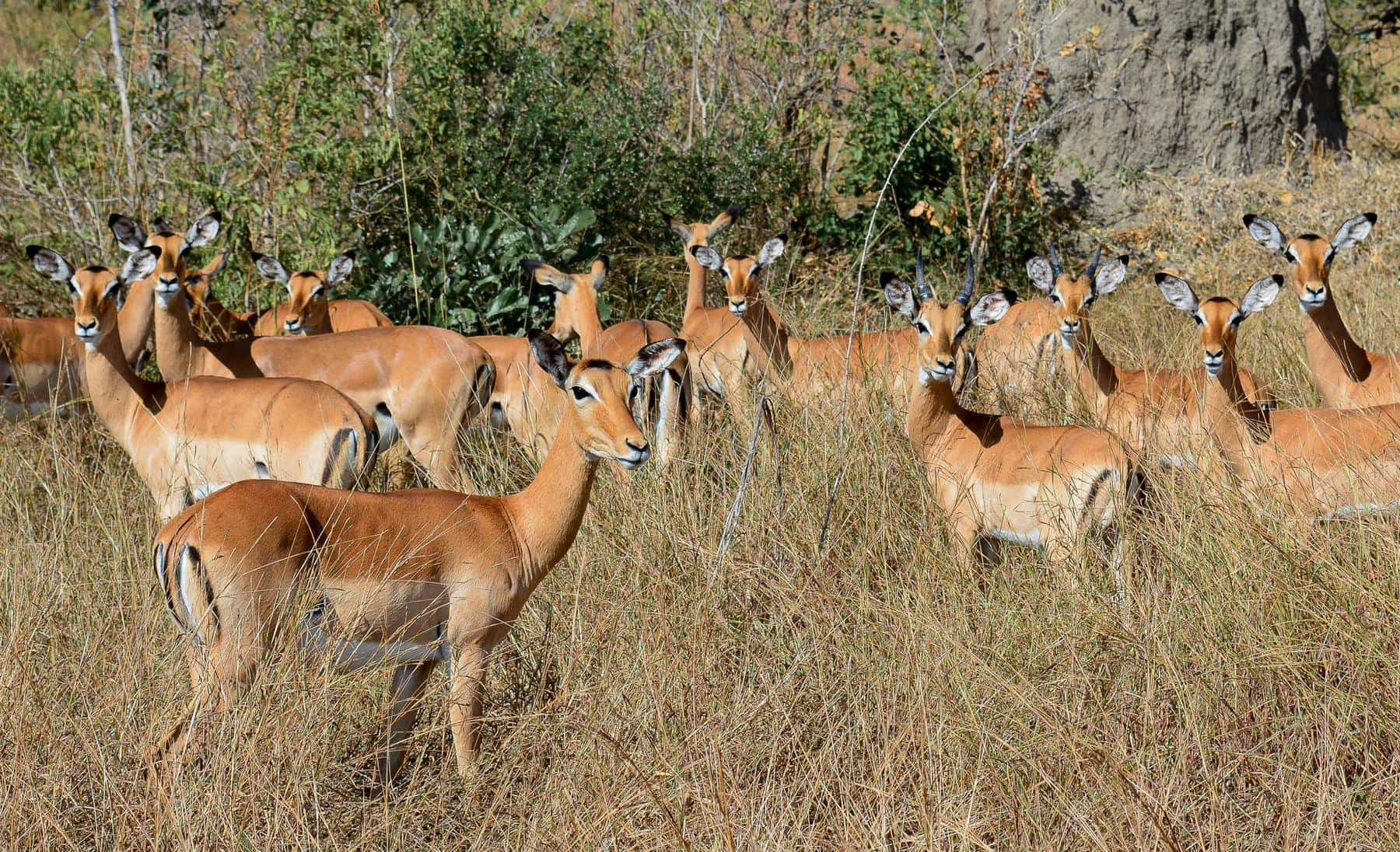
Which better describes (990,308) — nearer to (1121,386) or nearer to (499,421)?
(1121,386)

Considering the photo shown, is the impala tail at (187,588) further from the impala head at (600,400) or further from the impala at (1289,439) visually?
the impala at (1289,439)

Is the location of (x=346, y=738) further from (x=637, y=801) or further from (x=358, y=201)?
(x=358, y=201)

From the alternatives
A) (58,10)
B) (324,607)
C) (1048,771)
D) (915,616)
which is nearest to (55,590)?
(324,607)

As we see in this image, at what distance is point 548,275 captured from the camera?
23.3 feet

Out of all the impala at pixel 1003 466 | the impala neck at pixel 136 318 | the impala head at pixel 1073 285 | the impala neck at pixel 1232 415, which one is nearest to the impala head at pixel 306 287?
the impala neck at pixel 136 318

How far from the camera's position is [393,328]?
21.2 feet

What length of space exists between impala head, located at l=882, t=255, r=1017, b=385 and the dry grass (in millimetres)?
803

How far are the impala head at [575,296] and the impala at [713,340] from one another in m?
0.51

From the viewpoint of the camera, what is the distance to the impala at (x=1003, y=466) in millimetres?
4535

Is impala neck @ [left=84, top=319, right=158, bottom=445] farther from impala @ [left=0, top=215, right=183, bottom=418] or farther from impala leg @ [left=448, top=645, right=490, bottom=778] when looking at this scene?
impala leg @ [left=448, top=645, right=490, bottom=778]

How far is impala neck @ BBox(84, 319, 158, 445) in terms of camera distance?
551 cm

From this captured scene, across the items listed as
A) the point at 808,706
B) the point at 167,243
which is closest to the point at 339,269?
→ the point at 167,243

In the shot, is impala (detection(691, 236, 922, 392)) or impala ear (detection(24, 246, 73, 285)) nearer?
impala (detection(691, 236, 922, 392))

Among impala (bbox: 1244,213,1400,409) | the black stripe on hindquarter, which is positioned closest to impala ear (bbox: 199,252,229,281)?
the black stripe on hindquarter
